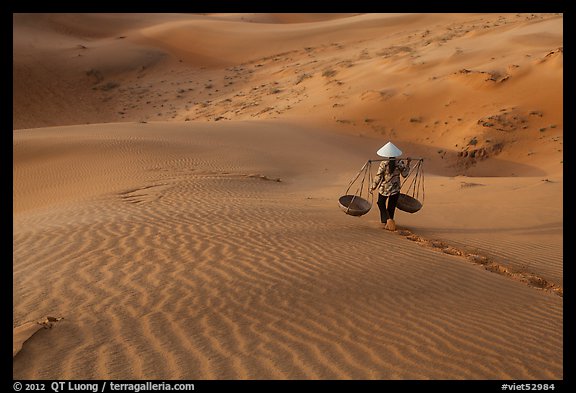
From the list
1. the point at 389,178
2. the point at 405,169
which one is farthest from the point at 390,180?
the point at 405,169

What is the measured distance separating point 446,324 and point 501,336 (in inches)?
20.7

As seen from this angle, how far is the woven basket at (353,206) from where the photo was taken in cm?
907

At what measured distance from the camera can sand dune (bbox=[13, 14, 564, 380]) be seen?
4723 millimetres

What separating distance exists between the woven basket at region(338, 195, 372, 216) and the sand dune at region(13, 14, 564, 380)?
0.36 meters

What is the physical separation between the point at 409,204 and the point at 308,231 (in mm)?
2229

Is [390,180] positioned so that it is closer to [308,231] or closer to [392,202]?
[392,202]

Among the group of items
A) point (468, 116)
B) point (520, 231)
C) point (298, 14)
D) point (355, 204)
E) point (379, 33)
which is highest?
point (298, 14)

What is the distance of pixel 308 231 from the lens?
888 cm

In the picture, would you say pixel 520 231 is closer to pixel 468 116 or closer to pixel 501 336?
pixel 501 336

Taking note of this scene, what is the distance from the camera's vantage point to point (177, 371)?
14.1 ft

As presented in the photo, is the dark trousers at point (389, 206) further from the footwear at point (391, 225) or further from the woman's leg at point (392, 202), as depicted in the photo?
the footwear at point (391, 225)
